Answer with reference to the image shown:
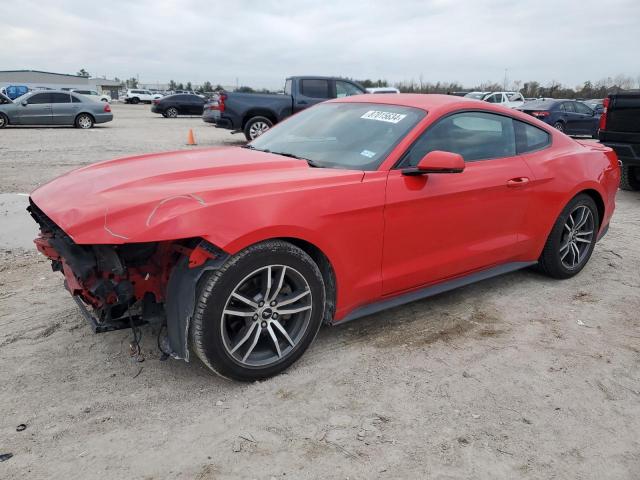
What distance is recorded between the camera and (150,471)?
2234 millimetres

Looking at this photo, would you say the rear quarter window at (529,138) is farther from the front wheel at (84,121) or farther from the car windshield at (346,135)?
the front wheel at (84,121)

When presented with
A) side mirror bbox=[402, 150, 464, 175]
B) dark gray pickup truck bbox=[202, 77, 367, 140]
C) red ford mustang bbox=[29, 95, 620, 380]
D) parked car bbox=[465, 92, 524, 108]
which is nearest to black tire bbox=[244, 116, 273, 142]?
dark gray pickup truck bbox=[202, 77, 367, 140]

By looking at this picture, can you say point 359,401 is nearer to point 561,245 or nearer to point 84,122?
point 561,245

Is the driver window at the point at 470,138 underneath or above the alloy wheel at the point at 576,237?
above

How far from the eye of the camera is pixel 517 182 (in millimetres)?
3926

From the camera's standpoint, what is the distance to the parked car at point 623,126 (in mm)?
7820

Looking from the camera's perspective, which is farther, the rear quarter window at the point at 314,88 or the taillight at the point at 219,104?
the rear quarter window at the point at 314,88

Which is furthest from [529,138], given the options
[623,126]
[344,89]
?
[344,89]

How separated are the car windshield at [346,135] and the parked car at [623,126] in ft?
19.4

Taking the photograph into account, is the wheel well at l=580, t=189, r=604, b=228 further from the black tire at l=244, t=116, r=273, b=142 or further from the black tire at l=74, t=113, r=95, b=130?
the black tire at l=74, t=113, r=95, b=130

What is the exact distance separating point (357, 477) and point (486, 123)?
2827mm

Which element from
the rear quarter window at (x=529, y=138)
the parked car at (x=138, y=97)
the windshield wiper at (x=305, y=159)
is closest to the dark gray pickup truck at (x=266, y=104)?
the rear quarter window at (x=529, y=138)

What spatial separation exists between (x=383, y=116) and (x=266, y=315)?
169 centimetres

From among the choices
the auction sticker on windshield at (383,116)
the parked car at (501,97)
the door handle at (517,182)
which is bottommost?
the door handle at (517,182)
